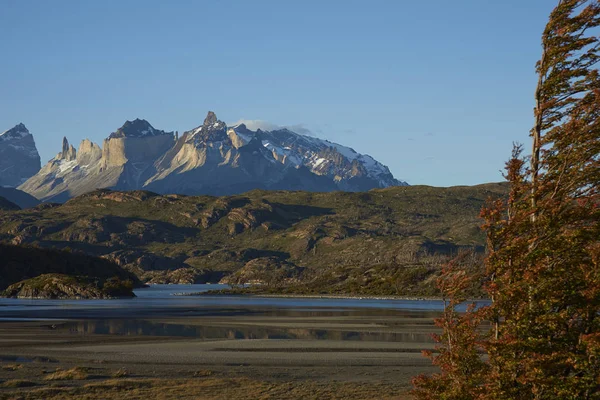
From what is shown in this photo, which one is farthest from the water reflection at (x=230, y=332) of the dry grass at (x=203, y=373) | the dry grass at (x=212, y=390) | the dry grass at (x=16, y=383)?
the dry grass at (x=16, y=383)

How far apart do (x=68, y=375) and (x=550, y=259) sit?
34590mm

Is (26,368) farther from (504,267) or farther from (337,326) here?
(337,326)

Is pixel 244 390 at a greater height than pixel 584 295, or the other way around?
pixel 584 295

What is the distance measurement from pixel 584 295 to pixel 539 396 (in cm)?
340

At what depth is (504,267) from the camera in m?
23.4

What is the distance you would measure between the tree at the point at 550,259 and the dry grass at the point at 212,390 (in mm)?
17451

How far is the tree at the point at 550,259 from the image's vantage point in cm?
2219

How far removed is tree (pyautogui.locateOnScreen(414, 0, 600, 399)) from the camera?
72.8 feet

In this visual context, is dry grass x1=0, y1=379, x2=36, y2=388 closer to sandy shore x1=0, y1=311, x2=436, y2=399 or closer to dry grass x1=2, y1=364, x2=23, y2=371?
sandy shore x1=0, y1=311, x2=436, y2=399

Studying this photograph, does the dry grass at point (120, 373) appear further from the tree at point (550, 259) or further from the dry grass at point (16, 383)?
the tree at point (550, 259)

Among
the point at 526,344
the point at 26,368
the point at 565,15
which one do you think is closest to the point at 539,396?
the point at 526,344

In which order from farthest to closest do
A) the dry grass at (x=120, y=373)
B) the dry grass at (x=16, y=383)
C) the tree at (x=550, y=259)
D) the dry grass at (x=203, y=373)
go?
1. the dry grass at (x=203, y=373)
2. the dry grass at (x=120, y=373)
3. the dry grass at (x=16, y=383)
4. the tree at (x=550, y=259)

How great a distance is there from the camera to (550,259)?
75.4 ft

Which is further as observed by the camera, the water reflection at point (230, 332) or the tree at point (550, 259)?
the water reflection at point (230, 332)
